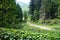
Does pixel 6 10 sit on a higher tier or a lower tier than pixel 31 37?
higher

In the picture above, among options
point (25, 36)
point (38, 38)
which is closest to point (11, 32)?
point (25, 36)

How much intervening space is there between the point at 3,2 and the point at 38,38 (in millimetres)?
7746

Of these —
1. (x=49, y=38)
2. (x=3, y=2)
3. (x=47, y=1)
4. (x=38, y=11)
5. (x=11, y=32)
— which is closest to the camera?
(x=49, y=38)

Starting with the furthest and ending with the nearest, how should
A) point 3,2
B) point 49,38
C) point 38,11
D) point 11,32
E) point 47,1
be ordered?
1. point 38,11
2. point 47,1
3. point 3,2
4. point 11,32
5. point 49,38

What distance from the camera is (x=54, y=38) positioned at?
9.59 meters

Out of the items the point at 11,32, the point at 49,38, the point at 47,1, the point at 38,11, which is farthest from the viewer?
the point at 38,11

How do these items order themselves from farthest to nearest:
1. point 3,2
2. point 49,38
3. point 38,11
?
point 38,11, point 3,2, point 49,38

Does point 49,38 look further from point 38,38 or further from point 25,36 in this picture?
point 25,36

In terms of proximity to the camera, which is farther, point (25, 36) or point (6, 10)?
point (6, 10)

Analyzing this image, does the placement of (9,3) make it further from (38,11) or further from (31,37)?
(38,11)

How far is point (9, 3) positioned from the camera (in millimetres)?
16734

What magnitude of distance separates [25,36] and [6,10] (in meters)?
7.19

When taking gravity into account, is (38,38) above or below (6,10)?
below

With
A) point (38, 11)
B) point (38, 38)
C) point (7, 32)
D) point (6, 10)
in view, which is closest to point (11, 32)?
point (7, 32)
